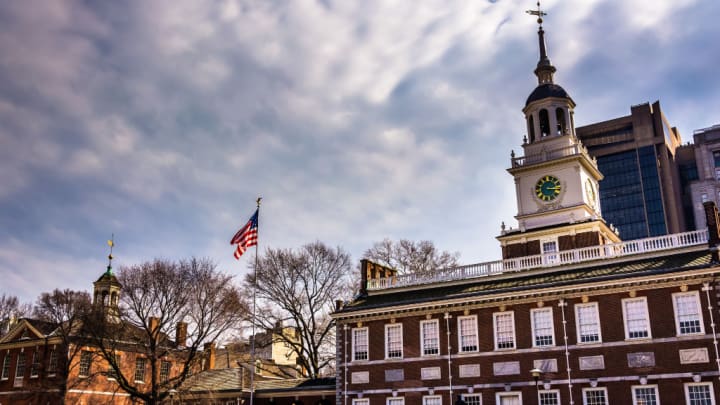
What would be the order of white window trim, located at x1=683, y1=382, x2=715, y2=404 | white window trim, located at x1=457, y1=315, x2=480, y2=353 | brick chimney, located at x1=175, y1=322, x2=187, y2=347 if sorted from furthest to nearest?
brick chimney, located at x1=175, y1=322, x2=187, y2=347 → white window trim, located at x1=457, y1=315, x2=480, y2=353 → white window trim, located at x1=683, y1=382, x2=715, y2=404

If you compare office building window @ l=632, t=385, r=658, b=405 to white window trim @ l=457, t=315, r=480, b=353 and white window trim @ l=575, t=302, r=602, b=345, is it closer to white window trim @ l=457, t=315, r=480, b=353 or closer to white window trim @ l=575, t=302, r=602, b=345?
white window trim @ l=575, t=302, r=602, b=345

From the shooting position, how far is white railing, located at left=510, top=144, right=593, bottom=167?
44.8 metres

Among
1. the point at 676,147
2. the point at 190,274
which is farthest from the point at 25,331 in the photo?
the point at 676,147

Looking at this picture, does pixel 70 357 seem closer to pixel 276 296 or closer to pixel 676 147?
pixel 276 296

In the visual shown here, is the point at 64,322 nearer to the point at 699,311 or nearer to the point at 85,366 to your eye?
the point at 85,366

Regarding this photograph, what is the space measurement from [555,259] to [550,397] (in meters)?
8.17

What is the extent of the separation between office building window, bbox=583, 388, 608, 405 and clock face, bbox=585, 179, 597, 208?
15.7 meters

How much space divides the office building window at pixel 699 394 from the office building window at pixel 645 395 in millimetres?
1337

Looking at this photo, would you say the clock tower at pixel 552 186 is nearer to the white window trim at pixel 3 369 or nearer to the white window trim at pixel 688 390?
the white window trim at pixel 688 390

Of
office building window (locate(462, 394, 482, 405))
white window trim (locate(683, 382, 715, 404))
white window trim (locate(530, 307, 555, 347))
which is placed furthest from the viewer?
office building window (locate(462, 394, 482, 405))

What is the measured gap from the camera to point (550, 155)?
45.7 m

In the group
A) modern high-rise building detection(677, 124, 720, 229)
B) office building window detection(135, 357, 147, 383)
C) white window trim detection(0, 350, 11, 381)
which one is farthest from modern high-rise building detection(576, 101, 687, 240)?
white window trim detection(0, 350, 11, 381)

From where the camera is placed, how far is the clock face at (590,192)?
44.6 metres

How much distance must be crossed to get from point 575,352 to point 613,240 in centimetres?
1335
